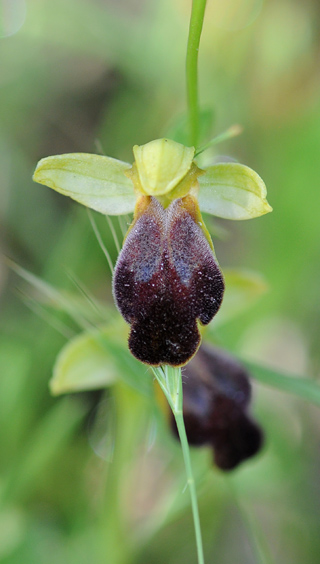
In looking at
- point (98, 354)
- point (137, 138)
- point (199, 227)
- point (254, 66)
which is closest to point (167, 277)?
point (199, 227)

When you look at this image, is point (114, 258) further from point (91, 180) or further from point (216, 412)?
point (91, 180)

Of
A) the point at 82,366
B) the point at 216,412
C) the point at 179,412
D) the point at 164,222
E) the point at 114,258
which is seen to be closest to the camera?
the point at 179,412

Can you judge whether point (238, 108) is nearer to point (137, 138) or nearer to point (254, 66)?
point (254, 66)

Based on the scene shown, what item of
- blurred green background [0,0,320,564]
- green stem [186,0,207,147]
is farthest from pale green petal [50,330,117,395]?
green stem [186,0,207,147]

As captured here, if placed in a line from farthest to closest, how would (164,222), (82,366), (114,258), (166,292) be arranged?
(114,258) → (82,366) → (164,222) → (166,292)

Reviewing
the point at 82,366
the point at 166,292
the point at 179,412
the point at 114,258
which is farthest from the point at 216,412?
the point at 114,258

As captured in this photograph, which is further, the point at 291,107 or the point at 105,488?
the point at 291,107
